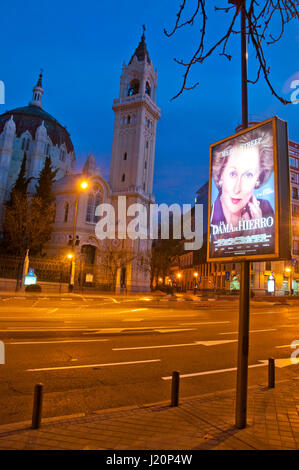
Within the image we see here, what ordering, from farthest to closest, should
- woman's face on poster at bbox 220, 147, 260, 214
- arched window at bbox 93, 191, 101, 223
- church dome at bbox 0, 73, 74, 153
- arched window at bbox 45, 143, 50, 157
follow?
church dome at bbox 0, 73, 74, 153
arched window at bbox 45, 143, 50, 157
arched window at bbox 93, 191, 101, 223
woman's face on poster at bbox 220, 147, 260, 214

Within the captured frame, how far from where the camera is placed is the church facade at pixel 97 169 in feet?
162

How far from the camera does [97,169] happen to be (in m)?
54.8

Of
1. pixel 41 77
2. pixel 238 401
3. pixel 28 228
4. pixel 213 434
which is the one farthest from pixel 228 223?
pixel 41 77

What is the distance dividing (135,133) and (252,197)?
56.1 metres

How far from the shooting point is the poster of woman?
13.9 feet

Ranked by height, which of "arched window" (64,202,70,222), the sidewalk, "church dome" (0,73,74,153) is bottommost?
the sidewalk

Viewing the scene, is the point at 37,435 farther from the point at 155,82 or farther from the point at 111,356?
the point at 155,82

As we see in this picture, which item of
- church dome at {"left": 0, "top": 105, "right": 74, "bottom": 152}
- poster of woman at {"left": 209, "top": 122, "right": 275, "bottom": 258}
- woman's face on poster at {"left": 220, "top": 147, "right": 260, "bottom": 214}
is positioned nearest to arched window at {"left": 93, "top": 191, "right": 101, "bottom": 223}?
church dome at {"left": 0, "top": 105, "right": 74, "bottom": 152}

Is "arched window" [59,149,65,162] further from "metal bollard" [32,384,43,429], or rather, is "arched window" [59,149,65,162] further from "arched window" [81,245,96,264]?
"metal bollard" [32,384,43,429]

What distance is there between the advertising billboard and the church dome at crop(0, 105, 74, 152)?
67681 millimetres

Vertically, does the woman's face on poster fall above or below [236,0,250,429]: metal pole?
above

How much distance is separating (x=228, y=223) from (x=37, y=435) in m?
3.70

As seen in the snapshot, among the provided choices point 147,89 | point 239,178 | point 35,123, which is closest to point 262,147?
point 239,178

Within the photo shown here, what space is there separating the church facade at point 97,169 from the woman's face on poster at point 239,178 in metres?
40.2
